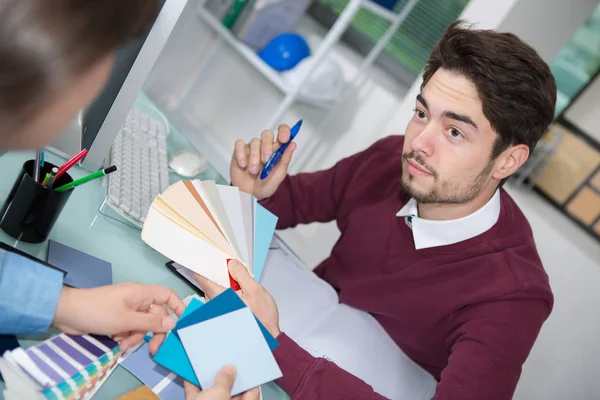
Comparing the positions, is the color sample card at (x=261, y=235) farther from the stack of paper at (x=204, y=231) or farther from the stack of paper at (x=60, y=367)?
the stack of paper at (x=60, y=367)

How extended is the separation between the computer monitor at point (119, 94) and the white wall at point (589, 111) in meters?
1.50

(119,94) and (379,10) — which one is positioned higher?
(379,10)

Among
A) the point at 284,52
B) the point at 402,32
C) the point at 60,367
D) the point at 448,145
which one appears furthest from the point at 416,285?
the point at 402,32

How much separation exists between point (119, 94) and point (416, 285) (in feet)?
2.32


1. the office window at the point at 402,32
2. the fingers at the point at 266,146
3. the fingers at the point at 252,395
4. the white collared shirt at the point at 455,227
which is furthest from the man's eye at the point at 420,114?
the office window at the point at 402,32

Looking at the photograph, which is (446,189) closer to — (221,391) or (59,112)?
(221,391)

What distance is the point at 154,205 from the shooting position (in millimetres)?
810

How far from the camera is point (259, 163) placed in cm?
111

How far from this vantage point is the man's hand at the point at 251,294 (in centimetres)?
79

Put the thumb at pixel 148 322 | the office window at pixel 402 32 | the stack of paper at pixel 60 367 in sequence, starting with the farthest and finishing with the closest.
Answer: the office window at pixel 402 32 → the thumb at pixel 148 322 → the stack of paper at pixel 60 367

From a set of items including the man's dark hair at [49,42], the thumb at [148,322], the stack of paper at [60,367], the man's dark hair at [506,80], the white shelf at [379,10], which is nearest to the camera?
the man's dark hair at [49,42]

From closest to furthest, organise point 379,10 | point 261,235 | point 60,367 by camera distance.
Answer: point 60,367
point 261,235
point 379,10

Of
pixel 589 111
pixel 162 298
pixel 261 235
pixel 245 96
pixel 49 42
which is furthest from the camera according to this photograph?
pixel 245 96

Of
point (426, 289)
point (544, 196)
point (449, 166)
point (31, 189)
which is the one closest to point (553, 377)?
point (544, 196)
